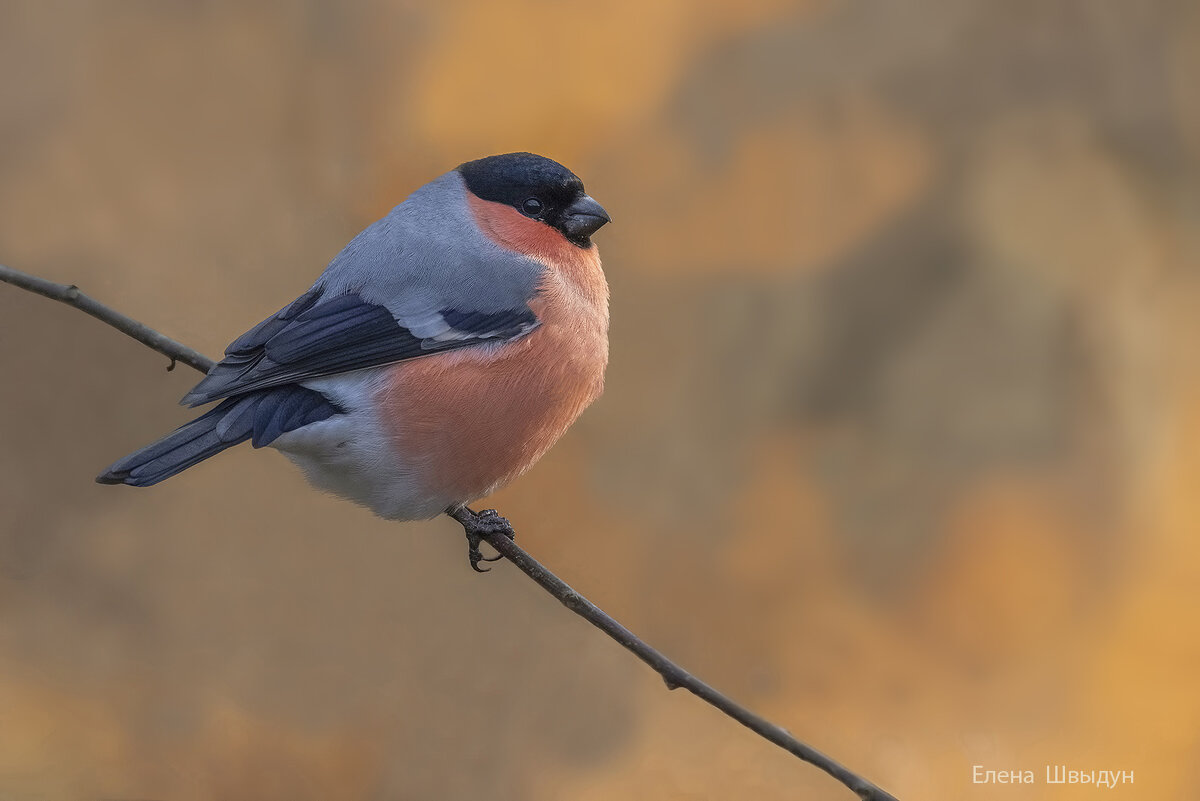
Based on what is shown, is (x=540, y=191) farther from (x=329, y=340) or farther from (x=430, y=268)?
(x=329, y=340)

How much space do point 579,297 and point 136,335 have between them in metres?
0.72

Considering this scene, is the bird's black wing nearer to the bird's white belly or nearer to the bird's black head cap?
the bird's white belly

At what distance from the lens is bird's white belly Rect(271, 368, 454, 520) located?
162 centimetres

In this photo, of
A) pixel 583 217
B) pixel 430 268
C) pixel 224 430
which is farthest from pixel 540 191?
pixel 224 430

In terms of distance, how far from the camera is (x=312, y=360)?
1.59 meters

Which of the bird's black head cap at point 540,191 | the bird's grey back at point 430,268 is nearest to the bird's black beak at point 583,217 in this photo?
the bird's black head cap at point 540,191

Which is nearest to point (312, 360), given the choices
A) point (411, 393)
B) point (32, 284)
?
point (411, 393)

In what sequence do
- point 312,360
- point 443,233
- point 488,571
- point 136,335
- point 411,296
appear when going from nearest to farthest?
point 136,335, point 312,360, point 411,296, point 443,233, point 488,571

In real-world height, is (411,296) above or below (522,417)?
above

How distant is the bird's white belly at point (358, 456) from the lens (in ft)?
5.32

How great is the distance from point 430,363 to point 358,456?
0.60 ft

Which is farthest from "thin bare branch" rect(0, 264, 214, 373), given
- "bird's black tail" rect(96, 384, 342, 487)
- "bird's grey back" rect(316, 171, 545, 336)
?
"bird's grey back" rect(316, 171, 545, 336)

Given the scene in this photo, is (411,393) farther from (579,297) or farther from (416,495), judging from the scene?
(579,297)

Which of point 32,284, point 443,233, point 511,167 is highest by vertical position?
point 511,167
